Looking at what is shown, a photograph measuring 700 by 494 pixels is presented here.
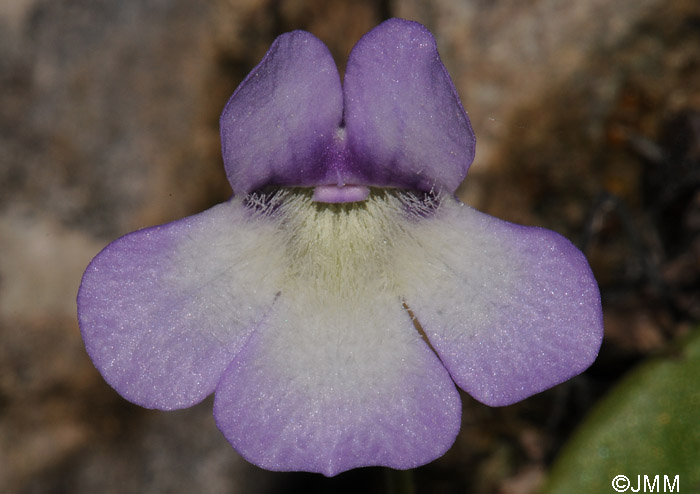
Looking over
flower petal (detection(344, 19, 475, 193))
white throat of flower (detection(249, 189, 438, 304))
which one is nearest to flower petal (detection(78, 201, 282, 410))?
white throat of flower (detection(249, 189, 438, 304))

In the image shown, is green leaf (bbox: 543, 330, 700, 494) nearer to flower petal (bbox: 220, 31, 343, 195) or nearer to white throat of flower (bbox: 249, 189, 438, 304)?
white throat of flower (bbox: 249, 189, 438, 304)

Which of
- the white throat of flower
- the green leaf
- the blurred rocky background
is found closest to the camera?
the white throat of flower

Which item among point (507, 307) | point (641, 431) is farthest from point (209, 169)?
point (641, 431)

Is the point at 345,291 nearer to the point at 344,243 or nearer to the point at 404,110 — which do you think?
the point at 344,243

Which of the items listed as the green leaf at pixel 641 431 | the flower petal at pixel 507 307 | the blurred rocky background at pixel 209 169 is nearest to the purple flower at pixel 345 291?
the flower petal at pixel 507 307

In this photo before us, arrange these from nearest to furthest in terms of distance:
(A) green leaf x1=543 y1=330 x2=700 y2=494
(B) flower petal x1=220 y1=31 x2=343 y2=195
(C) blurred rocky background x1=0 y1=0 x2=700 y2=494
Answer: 1. (B) flower petal x1=220 y1=31 x2=343 y2=195
2. (A) green leaf x1=543 y1=330 x2=700 y2=494
3. (C) blurred rocky background x1=0 y1=0 x2=700 y2=494

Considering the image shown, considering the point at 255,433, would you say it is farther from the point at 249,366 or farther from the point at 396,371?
the point at 396,371

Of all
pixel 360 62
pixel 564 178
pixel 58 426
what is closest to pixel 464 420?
pixel 564 178
